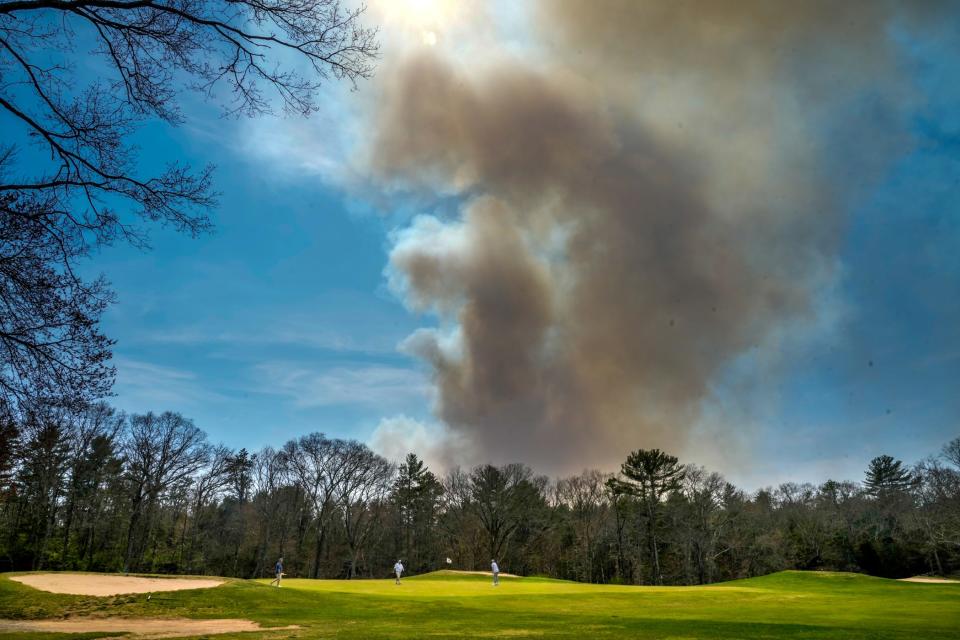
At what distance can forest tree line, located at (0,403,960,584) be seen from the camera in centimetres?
5416

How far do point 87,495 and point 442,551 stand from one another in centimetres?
4895

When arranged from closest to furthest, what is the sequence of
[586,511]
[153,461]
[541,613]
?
[541,613], [153,461], [586,511]

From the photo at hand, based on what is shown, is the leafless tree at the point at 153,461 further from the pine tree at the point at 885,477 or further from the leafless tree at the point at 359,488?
the pine tree at the point at 885,477

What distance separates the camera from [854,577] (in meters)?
41.2

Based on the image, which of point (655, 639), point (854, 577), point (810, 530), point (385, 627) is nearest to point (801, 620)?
point (655, 639)

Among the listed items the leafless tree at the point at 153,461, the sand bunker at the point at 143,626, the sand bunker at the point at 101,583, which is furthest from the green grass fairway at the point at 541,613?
the leafless tree at the point at 153,461

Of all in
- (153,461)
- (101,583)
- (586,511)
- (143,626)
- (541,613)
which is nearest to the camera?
(143,626)

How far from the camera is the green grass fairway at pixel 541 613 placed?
48.6 ft

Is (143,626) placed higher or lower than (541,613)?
higher

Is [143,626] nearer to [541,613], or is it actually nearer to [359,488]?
[541,613]

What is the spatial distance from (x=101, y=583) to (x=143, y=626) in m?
11.8

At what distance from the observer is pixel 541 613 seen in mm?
21062

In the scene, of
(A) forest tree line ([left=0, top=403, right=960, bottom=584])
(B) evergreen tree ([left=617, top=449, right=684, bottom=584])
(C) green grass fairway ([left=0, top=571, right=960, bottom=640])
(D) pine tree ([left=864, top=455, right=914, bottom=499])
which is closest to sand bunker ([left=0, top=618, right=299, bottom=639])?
(C) green grass fairway ([left=0, top=571, right=960, bottom=640])

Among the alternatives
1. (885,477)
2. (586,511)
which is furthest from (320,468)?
(885,477)
